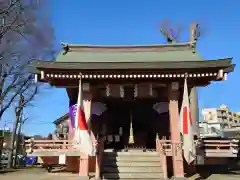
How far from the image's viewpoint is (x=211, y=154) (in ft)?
45.8

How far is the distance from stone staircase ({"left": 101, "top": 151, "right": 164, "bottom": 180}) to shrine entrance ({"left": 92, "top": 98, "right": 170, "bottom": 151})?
177 inches

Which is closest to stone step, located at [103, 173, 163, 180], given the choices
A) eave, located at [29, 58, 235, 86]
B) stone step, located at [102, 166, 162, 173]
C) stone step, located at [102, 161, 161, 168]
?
stone step, located at [102, 166, 162, 173]

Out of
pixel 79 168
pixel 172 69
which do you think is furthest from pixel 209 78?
pixel 79 168

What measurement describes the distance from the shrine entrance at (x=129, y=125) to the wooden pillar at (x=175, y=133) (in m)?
4.19

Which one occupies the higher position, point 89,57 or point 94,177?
point 89,57

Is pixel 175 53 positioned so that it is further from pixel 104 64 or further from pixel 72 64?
pixel 72 64

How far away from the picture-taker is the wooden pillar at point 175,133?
13258 mm

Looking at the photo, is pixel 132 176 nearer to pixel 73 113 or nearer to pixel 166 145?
pixel 166 145

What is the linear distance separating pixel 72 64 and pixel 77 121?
2799 millimetres

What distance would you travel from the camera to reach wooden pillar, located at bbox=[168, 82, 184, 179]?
13258 millimetres

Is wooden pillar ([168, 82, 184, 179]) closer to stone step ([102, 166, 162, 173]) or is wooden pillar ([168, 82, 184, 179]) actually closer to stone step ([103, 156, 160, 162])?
stone step ([102, 166, 162, 173])

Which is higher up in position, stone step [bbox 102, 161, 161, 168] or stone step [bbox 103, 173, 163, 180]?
stone step [bbox 102, 161, 161, 168]

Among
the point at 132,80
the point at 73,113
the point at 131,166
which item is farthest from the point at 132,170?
the point at 73,113

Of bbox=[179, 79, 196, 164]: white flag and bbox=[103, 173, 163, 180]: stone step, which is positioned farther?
bbox=[103, 173, 163, 180]: stone step
